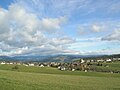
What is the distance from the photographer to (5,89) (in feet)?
105

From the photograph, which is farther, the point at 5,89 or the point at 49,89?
the point at 49,89

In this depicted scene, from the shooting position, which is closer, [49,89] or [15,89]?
[15,89]

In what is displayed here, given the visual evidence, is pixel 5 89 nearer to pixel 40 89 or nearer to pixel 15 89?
A: pixel 15 89

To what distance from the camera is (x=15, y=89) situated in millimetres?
32844

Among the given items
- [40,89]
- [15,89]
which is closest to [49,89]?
[40,89]

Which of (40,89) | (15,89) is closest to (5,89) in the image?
(15,89)

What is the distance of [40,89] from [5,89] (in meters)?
5.34

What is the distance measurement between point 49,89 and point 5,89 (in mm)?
6978

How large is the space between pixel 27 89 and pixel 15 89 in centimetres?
186

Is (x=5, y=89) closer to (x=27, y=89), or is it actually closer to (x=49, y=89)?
(x=27, y=89)

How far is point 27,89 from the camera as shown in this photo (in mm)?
34000

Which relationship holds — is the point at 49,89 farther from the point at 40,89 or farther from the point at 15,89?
the point at 15,89

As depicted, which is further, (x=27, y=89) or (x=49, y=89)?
(x=49, y=89)

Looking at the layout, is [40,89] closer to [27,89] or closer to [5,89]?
[27,89]
